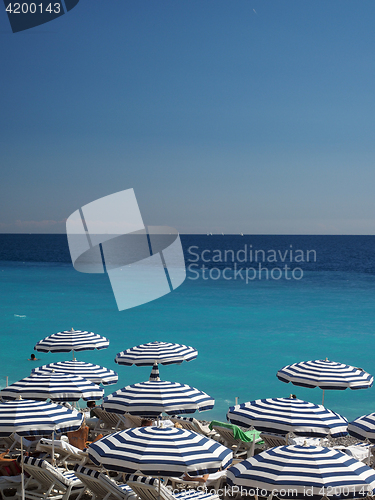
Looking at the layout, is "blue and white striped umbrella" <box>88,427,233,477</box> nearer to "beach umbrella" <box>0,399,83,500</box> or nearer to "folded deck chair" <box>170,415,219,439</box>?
"beach umbrella" <box>0,399,83,500</box>

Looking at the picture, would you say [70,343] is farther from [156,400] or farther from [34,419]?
[34,419]

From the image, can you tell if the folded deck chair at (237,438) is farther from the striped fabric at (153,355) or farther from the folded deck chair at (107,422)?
the striped fabric at (153,355)

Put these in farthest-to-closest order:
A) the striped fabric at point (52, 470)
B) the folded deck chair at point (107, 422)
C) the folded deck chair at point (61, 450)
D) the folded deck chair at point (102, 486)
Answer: the folded deck chair at point (107, 422)
the folded deck chair at point (61, 450)
the striped fabric at point (52, 470)
the folded deck chair at point (102, 486)

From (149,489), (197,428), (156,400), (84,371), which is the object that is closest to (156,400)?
(156,400)

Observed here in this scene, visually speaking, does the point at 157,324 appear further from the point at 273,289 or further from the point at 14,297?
the point at 273,289

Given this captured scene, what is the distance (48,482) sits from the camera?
5828 mm

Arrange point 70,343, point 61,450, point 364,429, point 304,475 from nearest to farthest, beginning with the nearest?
1. point 304,475
2. point 364,429
3. point 61,450
4. point 70,343

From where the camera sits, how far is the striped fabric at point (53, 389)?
7438mm

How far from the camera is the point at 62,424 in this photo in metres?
5.85

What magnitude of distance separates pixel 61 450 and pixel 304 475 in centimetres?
384

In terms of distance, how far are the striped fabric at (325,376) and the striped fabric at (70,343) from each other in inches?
179

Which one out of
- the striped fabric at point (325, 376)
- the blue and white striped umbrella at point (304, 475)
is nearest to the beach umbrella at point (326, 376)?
the striped fabric at point (325, 376)

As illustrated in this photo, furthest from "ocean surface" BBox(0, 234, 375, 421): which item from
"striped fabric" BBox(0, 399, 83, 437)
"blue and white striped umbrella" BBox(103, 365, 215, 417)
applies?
"striped fabric" BBox(0, 399, 83, 437)

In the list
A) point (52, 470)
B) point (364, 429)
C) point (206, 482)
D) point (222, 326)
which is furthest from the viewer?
point (222, 326)
